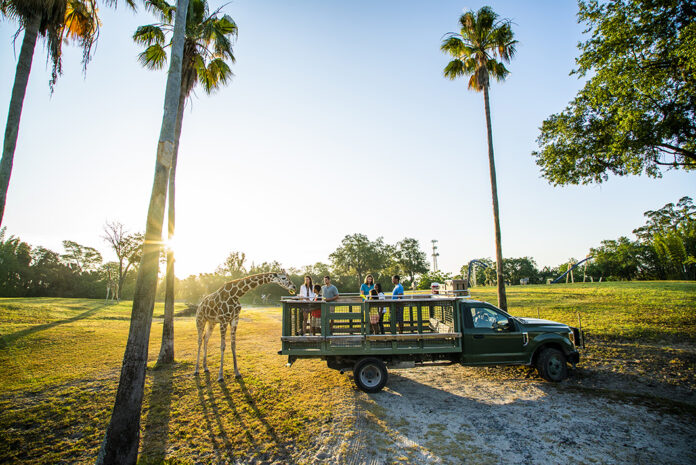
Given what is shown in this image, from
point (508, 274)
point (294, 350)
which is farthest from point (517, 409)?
point (508, 274)

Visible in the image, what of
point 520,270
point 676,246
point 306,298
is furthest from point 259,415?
point 520,270

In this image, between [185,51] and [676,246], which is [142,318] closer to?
[185,51]

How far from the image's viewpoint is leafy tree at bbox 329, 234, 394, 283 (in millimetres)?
65688

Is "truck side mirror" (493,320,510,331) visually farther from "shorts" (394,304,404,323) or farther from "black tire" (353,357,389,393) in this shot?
"black tire" (353,357,389,393)

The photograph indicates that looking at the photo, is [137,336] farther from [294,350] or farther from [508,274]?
[508,274]

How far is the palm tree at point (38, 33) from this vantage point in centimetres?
758

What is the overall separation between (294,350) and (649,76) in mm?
13731

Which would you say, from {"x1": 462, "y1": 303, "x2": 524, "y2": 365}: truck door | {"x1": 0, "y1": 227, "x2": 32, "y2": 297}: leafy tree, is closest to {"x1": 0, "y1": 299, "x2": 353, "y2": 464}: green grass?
{"x1": 462, "y1": 303, "x2": 524, "y2": 365}: truck door

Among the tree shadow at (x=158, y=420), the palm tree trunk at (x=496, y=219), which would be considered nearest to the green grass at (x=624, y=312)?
the palm tree trunk at (x=496, y=219)

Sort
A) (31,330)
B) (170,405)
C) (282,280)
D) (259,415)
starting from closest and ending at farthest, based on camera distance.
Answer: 1. (259,415)
2. (170,405)
3. (282,280)
4. (31,330)

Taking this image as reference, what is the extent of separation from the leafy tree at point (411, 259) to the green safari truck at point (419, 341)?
57967 mm

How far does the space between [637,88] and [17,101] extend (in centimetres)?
1781

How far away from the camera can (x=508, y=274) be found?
264ft

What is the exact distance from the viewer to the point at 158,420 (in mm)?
6059
